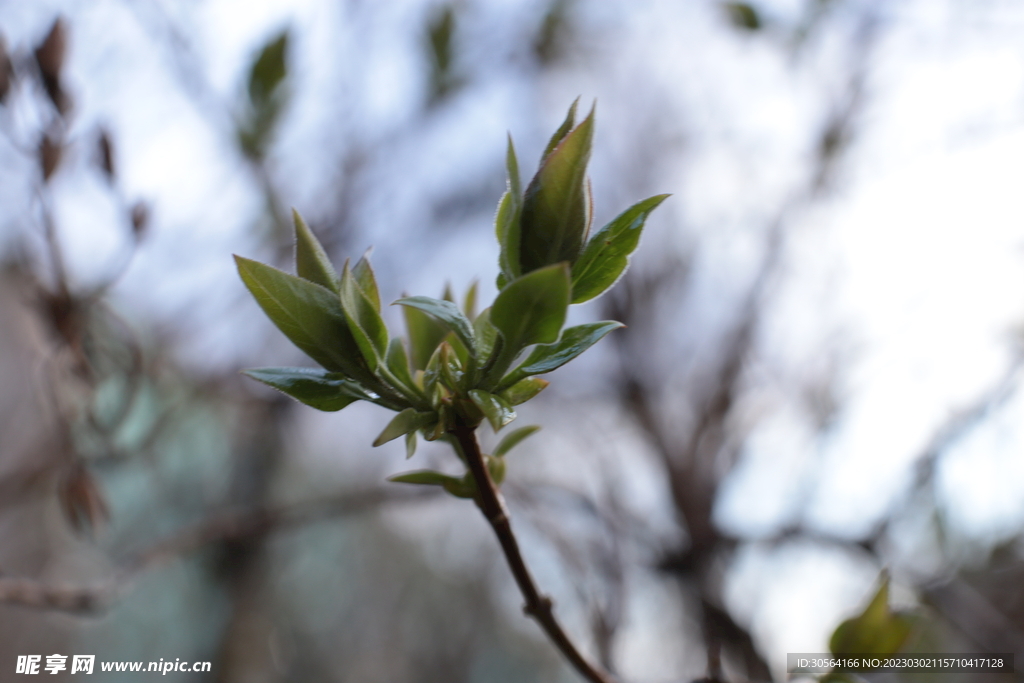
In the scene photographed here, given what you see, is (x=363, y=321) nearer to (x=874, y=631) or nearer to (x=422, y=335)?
(x=422, y=335)

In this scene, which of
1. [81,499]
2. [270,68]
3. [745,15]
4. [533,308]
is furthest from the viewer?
[745,15]

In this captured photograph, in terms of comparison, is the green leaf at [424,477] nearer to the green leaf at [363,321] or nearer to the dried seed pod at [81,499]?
the green leaf at [363,321]

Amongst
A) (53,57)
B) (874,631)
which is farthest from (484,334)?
(53,57)

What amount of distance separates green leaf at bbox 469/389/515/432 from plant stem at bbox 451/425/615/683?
0.02 meters

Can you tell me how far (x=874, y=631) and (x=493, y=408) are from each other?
35 centimetres

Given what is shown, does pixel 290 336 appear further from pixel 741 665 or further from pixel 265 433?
pixel 265 433

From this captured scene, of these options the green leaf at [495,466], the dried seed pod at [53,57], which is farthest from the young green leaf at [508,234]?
the dried seed pod at [53,57]

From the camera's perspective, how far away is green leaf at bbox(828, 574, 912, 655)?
417 mm

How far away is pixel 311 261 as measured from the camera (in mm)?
289

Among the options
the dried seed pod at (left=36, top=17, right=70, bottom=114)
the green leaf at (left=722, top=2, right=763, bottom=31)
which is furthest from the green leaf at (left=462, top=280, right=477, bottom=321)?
the green leaf at (left=722, top=2, right=763, bottom=31)

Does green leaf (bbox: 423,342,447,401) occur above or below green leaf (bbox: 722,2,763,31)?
below

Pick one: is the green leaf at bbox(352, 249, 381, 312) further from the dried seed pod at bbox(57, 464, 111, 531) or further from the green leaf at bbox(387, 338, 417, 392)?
the dried seed pod at bbox(57, 464, 111, 531)

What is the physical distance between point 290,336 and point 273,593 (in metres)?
2.44

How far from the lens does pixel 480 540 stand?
2514 millimetres
